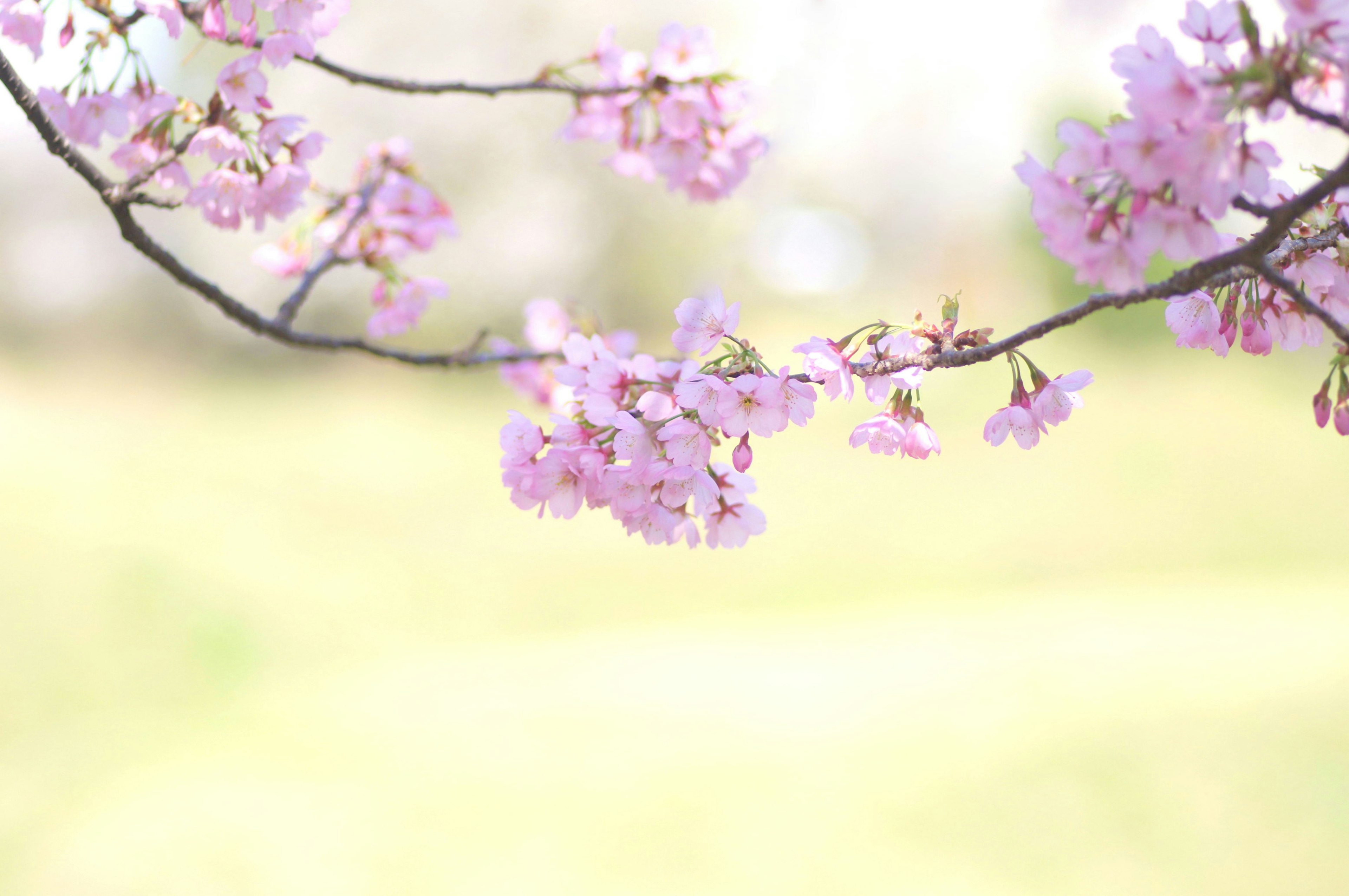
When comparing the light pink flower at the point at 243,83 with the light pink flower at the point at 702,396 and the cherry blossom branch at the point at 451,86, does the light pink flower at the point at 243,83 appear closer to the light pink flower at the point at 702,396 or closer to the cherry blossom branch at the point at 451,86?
the cherry blossom branch at the point at 451,86

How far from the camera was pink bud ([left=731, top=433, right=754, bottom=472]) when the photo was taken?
66cm

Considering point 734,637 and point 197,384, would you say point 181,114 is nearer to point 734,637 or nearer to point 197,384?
point 734,637

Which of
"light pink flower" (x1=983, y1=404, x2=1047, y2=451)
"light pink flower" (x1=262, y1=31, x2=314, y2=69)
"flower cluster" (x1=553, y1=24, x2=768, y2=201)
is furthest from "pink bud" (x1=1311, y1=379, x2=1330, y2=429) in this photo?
"light pink flower" (x1=262, y1=31, x2=314, y2=69)

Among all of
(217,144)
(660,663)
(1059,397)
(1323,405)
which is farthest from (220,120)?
(660,663)

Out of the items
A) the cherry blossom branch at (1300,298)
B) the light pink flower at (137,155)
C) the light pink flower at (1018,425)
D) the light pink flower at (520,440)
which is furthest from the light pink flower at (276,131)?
the cherry blossom branch at (1300,298)

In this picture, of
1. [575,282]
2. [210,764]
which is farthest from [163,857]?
[575,282]

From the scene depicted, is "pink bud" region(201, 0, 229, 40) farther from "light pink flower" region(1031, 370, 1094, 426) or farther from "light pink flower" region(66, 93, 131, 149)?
"light pink flower" region(1031, 370, 1094, 426)

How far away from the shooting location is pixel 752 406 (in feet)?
2.02

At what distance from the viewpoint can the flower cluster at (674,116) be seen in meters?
1.19

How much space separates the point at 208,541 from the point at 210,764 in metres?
1.27

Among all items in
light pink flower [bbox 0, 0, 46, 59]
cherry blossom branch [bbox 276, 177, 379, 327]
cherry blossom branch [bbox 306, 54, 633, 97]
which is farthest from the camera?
cherry blossom branch [bbox 276, 177, 379, 327]

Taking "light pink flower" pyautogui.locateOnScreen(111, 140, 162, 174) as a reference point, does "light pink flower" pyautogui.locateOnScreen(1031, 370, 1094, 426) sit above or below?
below

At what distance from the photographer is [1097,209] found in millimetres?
487

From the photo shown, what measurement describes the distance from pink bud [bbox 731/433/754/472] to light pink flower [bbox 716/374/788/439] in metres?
0.04
